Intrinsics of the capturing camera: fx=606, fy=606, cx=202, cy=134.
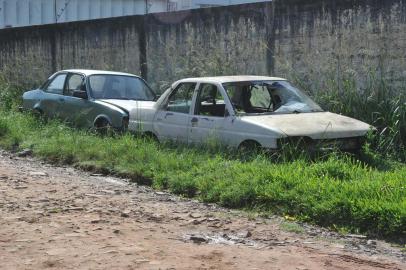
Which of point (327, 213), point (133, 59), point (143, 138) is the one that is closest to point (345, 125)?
point (327, 213)

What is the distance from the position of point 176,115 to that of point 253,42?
11.7 feet

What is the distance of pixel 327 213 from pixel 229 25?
715 cm

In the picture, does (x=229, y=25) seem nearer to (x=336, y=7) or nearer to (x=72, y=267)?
(x=336, y=7)

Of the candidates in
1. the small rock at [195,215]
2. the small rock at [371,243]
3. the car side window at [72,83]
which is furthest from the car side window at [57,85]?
the small rock at [371,243]

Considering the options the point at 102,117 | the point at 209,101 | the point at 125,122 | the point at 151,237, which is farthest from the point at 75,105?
the point at 151,237

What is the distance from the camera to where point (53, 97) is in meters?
12.2

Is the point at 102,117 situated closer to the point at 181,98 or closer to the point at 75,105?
the point at 75,105

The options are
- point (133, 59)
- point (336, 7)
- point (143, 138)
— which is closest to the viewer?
point (143, 138)

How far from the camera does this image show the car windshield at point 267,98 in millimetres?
8648

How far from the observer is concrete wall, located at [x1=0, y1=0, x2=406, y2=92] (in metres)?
10.1

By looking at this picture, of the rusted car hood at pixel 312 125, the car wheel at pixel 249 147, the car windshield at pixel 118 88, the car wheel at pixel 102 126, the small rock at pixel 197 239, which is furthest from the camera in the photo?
the car windshield at pixel 118 88

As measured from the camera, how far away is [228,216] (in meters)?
6.26

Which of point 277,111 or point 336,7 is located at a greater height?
point 336,7

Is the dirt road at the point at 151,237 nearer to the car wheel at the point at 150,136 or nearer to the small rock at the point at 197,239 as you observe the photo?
the small rock at the point at 197,239
